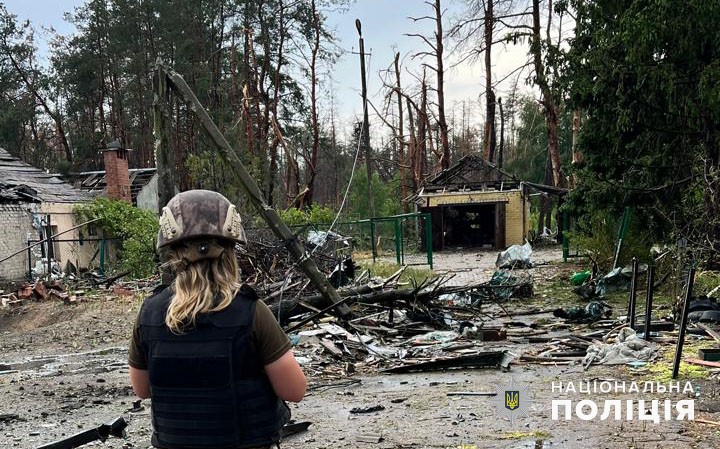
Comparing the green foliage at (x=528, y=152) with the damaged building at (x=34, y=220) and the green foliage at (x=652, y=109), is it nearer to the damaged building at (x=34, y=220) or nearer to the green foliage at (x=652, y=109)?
the green foliage at (x=652, y=109)

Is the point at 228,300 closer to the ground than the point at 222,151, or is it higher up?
closer to the ground

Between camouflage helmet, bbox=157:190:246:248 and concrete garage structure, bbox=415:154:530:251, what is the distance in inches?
1065

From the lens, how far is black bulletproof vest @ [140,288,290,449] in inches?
78.6

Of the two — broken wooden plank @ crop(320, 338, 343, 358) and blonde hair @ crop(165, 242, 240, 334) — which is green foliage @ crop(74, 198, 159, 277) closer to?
broken wooden plank @ crop(320, 338, 343, 358)

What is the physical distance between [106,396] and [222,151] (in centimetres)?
310

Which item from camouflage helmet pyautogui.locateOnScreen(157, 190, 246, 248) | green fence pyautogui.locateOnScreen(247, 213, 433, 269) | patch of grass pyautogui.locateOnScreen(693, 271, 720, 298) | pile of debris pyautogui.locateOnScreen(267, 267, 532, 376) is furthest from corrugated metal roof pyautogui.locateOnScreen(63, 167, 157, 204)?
camouflage helmet pyautogui.locateOnScreen(157, 190, 246, 248)

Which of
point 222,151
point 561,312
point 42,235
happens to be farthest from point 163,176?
point 42,235

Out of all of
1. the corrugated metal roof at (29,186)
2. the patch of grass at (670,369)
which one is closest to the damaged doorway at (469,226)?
the corrugated metal roof at (29,186)

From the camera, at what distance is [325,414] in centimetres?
560

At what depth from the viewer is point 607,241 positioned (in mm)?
14250

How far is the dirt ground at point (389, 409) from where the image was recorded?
15.0 ft

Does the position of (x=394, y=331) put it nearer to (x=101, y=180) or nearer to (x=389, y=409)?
(x=389, y=409)

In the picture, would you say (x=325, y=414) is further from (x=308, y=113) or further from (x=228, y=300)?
(x=308, y=113)

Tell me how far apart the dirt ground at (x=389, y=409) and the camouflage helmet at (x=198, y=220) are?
3.04m
